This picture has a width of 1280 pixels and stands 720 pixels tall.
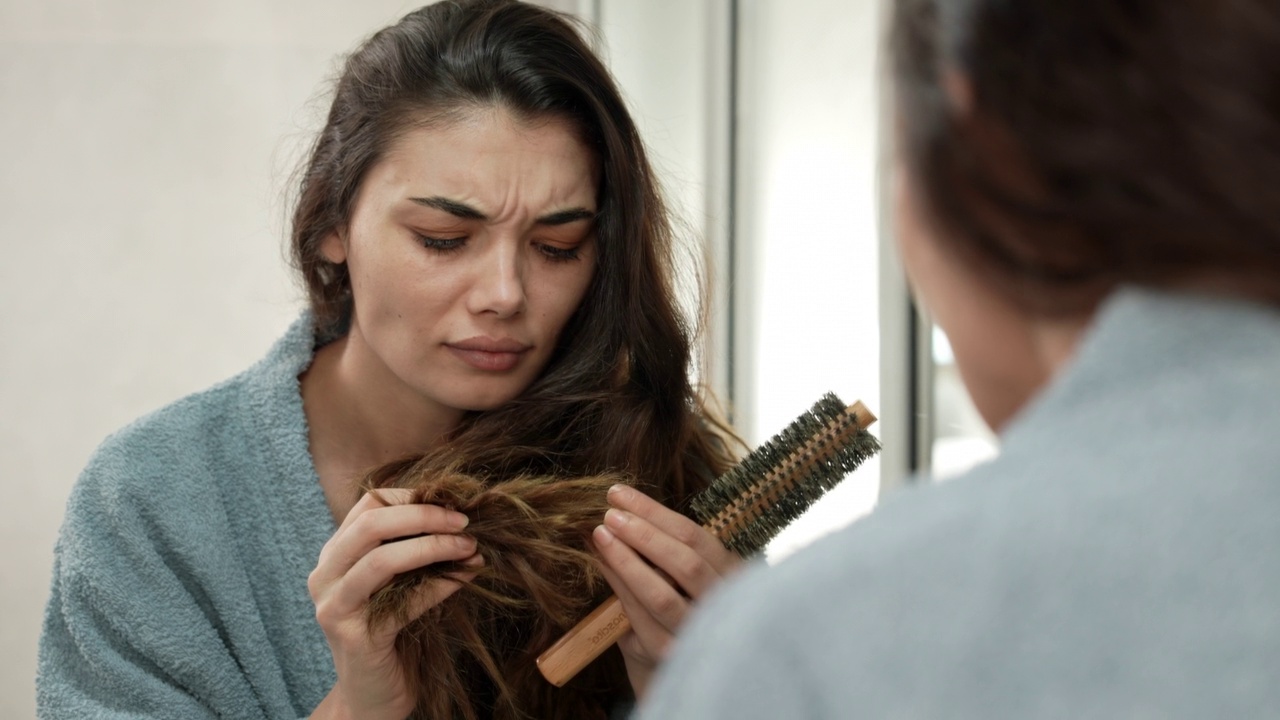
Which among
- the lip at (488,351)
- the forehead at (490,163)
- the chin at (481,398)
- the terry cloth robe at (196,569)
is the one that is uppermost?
the forehead at (490,163)

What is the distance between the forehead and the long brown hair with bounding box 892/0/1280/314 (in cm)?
60

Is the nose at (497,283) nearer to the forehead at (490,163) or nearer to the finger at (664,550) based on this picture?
the forehead at (490,163)

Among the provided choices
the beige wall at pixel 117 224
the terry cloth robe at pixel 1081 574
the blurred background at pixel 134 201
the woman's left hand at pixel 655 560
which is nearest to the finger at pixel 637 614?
the woman's left hand at pixel 655 560

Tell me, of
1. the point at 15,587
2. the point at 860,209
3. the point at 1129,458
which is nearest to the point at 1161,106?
the point at 1129,458

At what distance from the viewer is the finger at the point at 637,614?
77 cm

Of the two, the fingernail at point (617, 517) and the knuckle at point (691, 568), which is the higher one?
the fingernail at point (617, 517)

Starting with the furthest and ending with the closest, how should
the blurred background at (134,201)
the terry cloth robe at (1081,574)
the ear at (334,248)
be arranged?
1. the blurred background at (134,201)
2. the ear at (334,248)
3. the terry cloth robe at (1081,574)

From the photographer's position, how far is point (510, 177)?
919 millimetres

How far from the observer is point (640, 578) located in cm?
77

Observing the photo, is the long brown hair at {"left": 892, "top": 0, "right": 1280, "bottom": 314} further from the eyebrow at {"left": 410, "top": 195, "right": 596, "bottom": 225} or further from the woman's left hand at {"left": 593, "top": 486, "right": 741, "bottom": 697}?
the eyebrow at {"left": 410, "top": 195, "right": 596, "bottom": 225}

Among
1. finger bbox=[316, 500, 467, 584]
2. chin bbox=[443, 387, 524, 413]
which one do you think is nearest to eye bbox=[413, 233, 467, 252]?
chin bbox=[443, 387, 524, 413]

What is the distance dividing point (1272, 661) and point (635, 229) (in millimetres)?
753

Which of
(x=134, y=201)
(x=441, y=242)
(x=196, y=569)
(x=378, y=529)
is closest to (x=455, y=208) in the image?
(x=441, y=242)

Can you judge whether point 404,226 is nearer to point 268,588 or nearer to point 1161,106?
point 268,588
